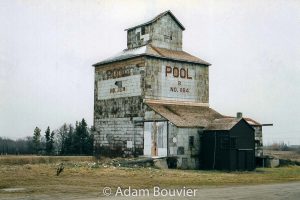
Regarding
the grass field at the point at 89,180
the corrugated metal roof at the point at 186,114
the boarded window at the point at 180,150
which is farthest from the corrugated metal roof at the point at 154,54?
the grass field at the point at 89,180

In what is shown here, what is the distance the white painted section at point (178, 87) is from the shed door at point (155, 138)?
416 centimetres

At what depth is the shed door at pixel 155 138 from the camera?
38.2 meters

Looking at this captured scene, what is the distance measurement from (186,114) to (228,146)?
19.8 feet

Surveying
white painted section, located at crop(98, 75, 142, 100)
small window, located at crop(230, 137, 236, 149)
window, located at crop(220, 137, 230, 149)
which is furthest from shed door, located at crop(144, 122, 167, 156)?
small window, located at crop(230, 137, 236, 149)

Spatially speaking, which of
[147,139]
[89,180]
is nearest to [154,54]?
[147,139]

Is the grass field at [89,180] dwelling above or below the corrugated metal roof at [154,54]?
below

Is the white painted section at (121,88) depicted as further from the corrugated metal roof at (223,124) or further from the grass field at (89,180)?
the grass field at (89,180)

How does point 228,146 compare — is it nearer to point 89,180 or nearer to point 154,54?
point 154,54

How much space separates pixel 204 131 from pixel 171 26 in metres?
13.3

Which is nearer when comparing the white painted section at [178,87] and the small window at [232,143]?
the small window at [232,143]

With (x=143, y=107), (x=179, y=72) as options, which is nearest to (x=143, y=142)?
(x=143, y=107)

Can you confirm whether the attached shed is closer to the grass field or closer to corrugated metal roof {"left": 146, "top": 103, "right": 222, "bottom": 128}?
corrugated metal roof {"left": 146, "top": 103, "right": 222, "bottom": 128}

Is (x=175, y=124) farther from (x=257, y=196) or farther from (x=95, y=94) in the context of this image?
(x=257, y=196)

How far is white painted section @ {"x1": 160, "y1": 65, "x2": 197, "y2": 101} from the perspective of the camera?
42.6 metres
